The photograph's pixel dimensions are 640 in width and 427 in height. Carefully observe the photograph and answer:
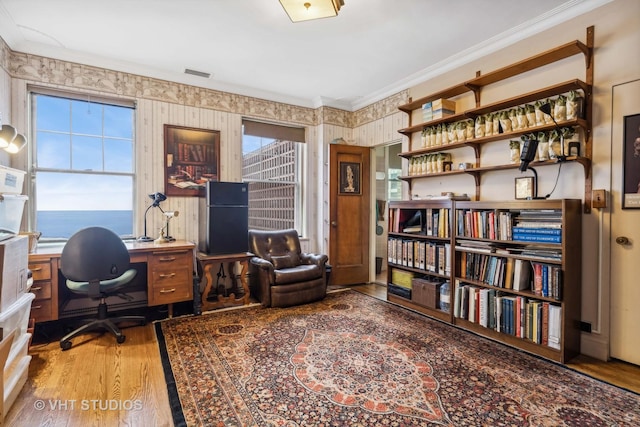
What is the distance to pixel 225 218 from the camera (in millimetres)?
3643

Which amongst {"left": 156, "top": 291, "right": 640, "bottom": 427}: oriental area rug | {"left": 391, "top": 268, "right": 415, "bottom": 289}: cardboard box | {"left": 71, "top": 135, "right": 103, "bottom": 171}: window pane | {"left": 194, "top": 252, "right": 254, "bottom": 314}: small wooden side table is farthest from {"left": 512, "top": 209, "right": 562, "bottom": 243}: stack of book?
{"left": 71, "top": 135, "right": 103, "bottom": 171}: window pane

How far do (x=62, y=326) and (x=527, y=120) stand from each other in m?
4.61

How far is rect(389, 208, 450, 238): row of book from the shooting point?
3.29 metres

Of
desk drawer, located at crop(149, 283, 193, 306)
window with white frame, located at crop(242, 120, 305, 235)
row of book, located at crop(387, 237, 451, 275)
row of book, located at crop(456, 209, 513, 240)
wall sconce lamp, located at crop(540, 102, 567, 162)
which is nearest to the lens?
wall sconce lamp, located at crop(540, 102, 567, 162)

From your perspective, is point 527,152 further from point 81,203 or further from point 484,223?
point 81,203

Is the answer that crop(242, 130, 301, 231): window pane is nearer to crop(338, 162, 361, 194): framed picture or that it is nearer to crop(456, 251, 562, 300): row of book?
crop(338, 162, 361, 194): framed picture

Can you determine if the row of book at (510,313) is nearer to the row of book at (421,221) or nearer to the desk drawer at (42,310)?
the row of book at (421,221)

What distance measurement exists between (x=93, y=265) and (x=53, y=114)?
1.89 m

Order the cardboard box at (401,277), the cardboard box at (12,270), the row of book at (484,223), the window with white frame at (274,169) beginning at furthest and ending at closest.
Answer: the window with white frame at (274,169) < the cardboard box at (401,277) < the row of book at (484,223) < the cardboard box at (12,270)

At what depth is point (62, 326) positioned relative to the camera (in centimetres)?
301

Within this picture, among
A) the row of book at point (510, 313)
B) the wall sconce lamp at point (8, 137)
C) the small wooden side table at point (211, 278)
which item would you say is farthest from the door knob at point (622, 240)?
the wall sconce lamp at point (8, 137)

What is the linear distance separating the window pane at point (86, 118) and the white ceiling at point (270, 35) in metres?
0.45

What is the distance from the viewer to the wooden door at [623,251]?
2291mm

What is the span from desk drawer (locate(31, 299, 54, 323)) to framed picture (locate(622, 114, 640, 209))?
460 centimetres
